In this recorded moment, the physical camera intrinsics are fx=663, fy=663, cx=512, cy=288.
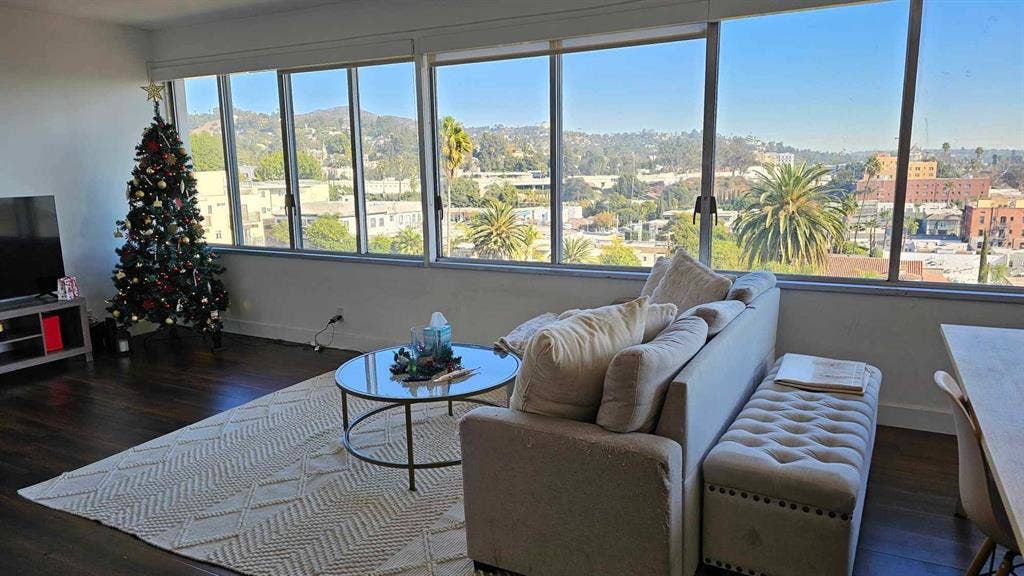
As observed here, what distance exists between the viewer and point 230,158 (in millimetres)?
6121

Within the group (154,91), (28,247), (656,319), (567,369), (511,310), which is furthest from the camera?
(154,91)

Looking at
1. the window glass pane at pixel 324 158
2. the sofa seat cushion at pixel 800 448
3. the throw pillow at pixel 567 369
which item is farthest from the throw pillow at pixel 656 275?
the window glass pane at pixel 324 158

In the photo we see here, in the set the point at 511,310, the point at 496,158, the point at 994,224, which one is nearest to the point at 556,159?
the point at 496,158

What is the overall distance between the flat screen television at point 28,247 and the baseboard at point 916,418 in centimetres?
603

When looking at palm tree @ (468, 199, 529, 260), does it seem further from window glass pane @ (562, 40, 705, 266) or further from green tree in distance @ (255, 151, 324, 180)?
green tree in distance @ (255, 151, 324, 180)

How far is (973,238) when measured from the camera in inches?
142

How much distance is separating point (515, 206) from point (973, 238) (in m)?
2.82

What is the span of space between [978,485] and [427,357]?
7.56ft

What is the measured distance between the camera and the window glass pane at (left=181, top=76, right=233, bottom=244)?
6.15m

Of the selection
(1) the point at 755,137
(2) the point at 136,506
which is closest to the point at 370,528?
(2) the point at 136,506

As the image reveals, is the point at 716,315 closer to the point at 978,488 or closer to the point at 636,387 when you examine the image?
the point at 636,387

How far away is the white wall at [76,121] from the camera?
521 cm

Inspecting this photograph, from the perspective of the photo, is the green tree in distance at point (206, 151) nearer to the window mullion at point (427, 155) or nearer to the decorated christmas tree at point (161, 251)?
the decorated christmas tree at point (161, 251)

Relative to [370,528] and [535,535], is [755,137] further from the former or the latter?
[370,528]
